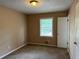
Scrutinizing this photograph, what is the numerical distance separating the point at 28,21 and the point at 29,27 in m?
0.45

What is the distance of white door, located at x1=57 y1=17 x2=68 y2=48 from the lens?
561cm

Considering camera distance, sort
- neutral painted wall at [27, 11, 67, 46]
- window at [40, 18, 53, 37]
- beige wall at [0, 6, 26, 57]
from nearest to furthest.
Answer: beige wall at [0, 6, 26, 57]
neutral painted wall at [27, 11, 67, 46]
window at [40, 18, 53, 37]

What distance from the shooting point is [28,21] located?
696cm

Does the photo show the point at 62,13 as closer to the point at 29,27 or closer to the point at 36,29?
the point at 36,29

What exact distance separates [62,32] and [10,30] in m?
3.02

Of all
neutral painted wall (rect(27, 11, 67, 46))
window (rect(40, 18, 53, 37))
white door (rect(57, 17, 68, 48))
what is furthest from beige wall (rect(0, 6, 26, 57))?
white door (rect(57, 17, 68, 48))

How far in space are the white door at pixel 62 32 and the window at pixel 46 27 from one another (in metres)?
0.69

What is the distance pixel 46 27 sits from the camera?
6.46 metres

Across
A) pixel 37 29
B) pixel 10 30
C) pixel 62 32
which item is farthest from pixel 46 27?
pixel 10 30

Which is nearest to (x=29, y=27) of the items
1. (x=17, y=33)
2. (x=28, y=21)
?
(x=28, y=21)

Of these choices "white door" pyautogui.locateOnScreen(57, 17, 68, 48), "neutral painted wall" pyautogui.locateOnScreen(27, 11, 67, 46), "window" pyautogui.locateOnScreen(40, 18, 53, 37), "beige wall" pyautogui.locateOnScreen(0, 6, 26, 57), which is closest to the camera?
"beige wall" pyautogui.locateOnScreen(0, 6, 26, 57)

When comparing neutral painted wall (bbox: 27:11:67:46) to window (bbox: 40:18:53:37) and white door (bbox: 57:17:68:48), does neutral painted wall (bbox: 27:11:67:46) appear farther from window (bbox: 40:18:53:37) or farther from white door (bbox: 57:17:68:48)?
white door (bbox: 57:17:68:48)

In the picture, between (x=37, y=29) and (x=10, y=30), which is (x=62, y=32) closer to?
(x=37, y=29)

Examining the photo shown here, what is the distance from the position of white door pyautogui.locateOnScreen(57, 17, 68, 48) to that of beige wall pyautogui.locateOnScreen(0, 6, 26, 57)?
238 centimetres
